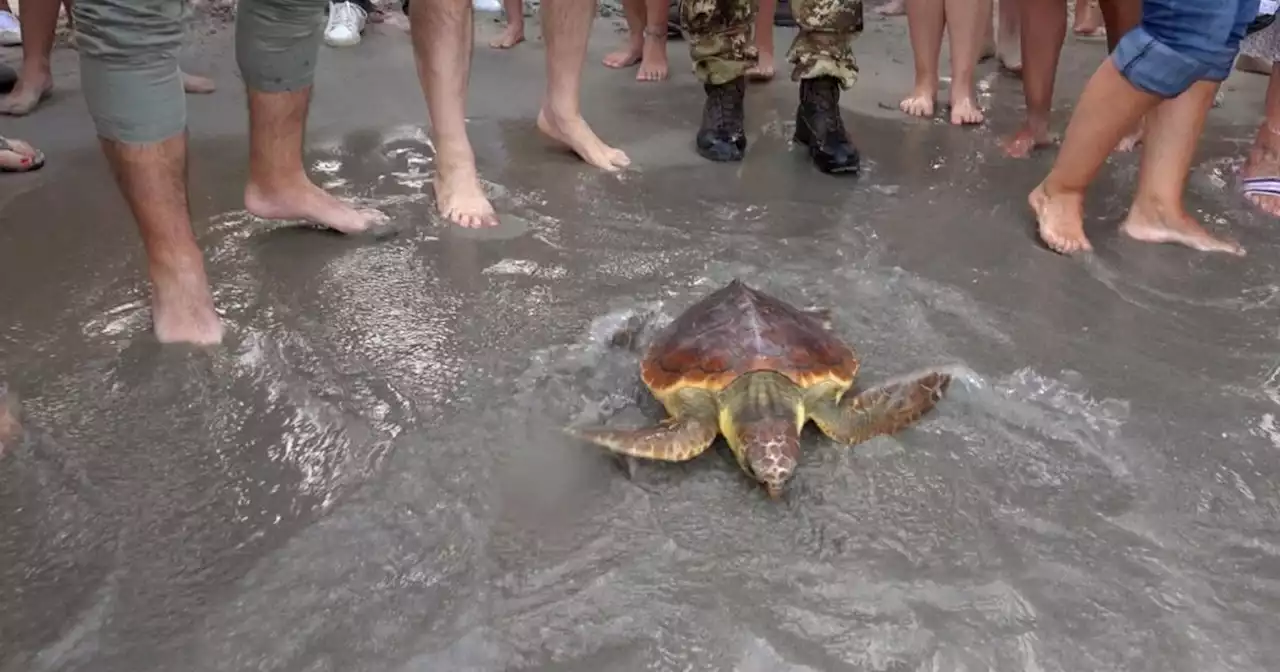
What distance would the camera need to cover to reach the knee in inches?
94.7

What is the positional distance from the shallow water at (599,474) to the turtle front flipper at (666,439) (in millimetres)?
51

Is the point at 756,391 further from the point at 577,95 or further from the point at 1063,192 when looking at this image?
the point at 577,95

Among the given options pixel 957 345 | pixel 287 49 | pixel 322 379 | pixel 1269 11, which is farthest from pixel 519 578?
pixel 1269 11

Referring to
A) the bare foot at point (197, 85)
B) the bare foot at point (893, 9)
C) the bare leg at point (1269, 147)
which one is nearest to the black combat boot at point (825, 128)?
the bare leg at point (1269, 147)

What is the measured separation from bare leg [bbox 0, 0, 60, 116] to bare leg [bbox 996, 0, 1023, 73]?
4.43 meters

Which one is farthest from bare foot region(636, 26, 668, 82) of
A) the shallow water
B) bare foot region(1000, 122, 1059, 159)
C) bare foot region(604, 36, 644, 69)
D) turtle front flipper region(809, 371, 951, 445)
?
turtle front flipper region(809, 371, 951, 445)

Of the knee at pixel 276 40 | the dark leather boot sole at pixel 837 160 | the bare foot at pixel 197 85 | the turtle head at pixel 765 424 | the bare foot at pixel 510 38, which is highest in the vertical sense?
the knee at pixel 276 40

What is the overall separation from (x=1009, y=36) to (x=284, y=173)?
3.86 meters

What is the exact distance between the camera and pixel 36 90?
3844 millimetres

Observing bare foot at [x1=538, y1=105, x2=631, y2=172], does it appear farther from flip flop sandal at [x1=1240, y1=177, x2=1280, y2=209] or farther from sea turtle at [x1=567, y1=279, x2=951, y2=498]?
flip flop sandal at [x1=1240, y1=177, x2=1280, y2=209]

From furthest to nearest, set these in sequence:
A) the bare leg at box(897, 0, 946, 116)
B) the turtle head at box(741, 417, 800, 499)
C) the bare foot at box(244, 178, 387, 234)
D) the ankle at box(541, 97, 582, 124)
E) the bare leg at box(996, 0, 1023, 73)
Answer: the bare leg at box(996, 0, 1023, 73) → the bare leg at box(897, 0, 946, 116) → the ankle at box(541, 97, 582, 124) → the bare foot at box(244, 178, 387, 234) → the turtle head at box(741, 417, 800, 499)

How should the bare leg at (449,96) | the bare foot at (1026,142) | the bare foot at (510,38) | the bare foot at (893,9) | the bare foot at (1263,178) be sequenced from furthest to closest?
the bare foot at (893,9), the bare foot at (510,38), the bare foot at (1026,142), the bare foot at (1263,178), the bare leg at (449,96)

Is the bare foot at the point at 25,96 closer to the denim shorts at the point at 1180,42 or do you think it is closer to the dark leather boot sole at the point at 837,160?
the dark leather boot sole at the point at 837,160

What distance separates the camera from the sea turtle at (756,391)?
171cm
